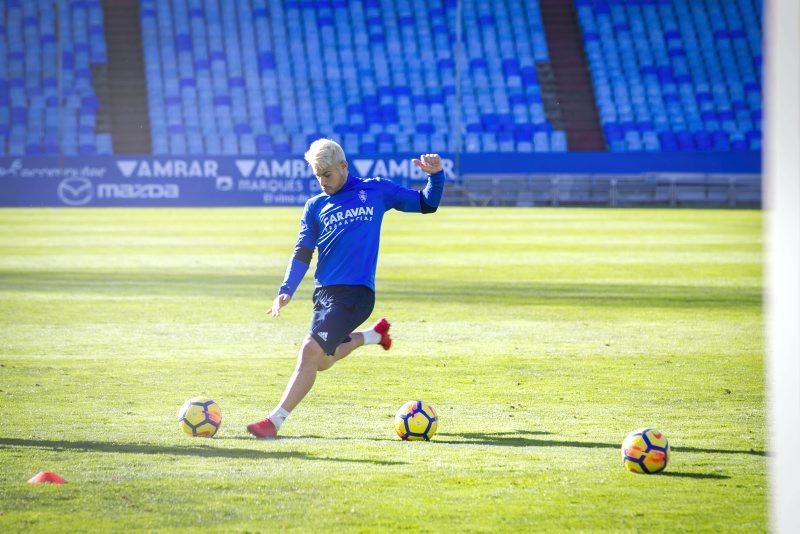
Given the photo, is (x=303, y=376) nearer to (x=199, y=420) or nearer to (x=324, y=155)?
(x=199, y=420)

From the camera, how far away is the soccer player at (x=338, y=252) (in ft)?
25.3

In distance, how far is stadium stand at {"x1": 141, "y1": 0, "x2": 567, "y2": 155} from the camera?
5172cm

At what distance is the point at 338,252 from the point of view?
791cm

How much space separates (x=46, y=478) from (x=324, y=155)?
2583mm

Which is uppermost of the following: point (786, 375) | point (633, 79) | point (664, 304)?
Result: point (633, 79)

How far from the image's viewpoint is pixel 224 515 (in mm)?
5633

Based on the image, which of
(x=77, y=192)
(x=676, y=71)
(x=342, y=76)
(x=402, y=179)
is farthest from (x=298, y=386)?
(x=676, y=71)

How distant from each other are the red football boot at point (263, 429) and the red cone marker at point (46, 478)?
1.53 meters

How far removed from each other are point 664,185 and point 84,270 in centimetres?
3059

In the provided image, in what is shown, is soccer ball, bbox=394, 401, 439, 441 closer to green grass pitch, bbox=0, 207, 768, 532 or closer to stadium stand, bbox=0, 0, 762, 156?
green grass pitch, bbox=0, 207, 768, 532

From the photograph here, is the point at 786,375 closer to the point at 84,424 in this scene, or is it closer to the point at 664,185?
the point at 84,424

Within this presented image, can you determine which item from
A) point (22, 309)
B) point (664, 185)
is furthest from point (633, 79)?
point (22, 309)

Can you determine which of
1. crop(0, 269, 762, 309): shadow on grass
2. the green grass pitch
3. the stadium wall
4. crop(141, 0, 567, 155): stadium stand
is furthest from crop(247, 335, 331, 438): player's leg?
crop(141, 0, 567, 155): stadium stand

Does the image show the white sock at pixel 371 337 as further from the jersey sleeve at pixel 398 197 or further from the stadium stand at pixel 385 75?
the stadium stand at pixel 385 75
